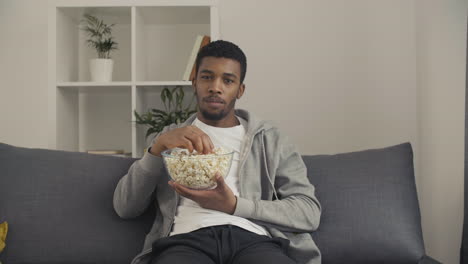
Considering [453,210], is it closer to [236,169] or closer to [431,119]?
[431,119]

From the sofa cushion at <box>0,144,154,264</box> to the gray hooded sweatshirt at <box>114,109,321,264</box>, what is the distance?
72mm

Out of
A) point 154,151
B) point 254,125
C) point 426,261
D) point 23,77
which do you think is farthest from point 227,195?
point 23,77

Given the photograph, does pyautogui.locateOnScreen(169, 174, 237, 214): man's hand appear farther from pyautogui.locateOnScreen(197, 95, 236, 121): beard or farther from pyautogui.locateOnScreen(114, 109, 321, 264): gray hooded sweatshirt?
pyautogui.locateOnScreen(197, 95, 236, 121): beard

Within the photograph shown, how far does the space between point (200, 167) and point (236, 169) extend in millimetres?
400

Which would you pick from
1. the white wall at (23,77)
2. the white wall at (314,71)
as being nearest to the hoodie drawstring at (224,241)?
the white wall at (314,71)

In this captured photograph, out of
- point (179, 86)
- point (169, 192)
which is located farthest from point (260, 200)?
Result: point (179, 86)

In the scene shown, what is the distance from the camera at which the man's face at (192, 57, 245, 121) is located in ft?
A: 5.33

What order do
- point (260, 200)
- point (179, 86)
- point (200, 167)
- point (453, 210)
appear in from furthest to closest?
point (179, 86) < point (453, 210) < point (260, 200) < point (200, 167)

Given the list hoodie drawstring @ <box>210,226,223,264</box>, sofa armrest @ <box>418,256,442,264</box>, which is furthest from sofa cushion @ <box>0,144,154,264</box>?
sofa armrest @ <box>418,256,442,264</box>

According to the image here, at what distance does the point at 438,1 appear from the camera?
2229 millimetres

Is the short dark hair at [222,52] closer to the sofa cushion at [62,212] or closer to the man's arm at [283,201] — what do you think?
the man's arm at [283,201]

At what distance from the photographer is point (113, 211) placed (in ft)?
5.36

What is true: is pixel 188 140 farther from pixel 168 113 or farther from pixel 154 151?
pixel 168 113

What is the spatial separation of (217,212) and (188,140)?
25 centimetres
